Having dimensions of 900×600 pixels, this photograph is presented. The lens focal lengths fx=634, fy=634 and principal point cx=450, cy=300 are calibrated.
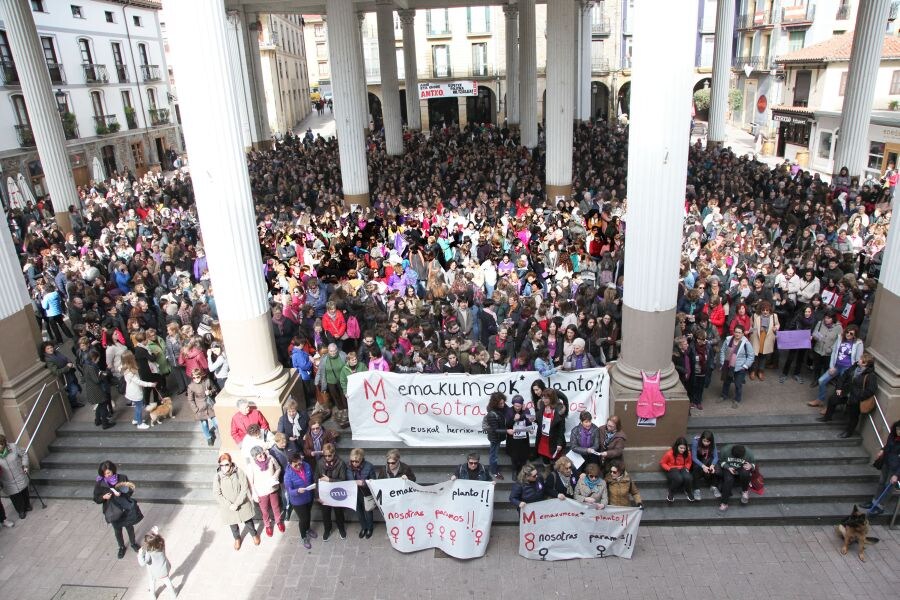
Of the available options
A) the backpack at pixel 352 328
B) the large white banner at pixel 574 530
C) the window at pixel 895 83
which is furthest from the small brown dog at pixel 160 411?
the window at pixel 895 83

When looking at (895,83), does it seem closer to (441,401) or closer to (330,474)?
(441,401)

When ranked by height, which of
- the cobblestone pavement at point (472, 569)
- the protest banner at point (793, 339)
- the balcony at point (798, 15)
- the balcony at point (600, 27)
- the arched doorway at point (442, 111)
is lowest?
the cobblestone pavement at point (472, 569)

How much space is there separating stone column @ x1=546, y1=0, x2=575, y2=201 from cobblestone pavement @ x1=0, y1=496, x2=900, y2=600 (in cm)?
1373

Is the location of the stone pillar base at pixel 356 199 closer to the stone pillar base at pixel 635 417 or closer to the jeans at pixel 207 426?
the jeans at pixel 207 426

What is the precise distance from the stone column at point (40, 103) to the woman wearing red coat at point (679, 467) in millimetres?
19597

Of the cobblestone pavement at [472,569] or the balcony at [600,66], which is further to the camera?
the balcony at [600,66]

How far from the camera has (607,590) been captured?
7551mm

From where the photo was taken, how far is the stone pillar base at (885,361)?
8477mm

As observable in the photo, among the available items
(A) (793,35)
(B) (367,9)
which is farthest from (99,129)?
(A) (793,35)

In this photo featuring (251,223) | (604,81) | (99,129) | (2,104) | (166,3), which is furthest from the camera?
(604,81)

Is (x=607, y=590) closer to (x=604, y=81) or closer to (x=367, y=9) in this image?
(x=367, y=9)

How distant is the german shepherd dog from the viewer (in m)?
7.65

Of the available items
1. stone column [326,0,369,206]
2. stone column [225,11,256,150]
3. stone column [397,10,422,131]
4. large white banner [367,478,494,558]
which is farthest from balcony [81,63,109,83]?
large white banner [367,478,494,558]

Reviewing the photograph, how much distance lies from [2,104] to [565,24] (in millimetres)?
26021
